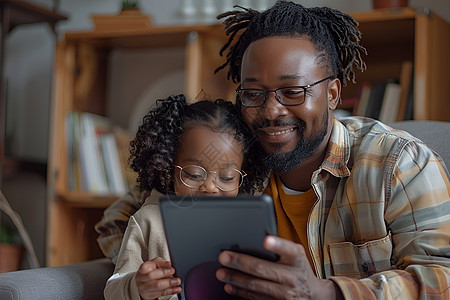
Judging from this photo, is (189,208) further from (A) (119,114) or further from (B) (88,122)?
(A) (119,114)

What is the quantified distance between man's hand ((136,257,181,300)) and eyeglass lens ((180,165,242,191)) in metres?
0.12

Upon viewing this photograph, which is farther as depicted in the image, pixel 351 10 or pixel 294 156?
pixel 351 10

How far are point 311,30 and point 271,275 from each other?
0.47m

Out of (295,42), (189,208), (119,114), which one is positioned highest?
(295,42)

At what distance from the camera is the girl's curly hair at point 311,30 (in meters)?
1.03

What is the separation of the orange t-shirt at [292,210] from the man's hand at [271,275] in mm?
302

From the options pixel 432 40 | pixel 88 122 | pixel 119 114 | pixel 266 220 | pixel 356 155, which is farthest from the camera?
pixel 119 114

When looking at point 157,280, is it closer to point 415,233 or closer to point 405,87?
point 415,233

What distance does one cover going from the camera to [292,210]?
1.11m

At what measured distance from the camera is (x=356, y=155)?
3.48 feet

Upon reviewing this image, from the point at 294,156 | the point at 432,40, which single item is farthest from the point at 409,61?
the point at 294,156

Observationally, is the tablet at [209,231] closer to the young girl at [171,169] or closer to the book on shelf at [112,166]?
the young girl at [171,169]

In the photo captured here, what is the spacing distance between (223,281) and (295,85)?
13.3 inches

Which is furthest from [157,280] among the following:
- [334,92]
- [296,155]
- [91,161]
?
[91,161]
